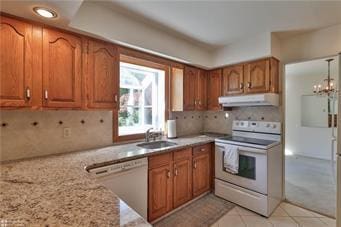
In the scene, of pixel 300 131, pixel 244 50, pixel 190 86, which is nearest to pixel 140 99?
pixel 190 86

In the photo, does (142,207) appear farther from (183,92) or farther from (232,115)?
(232,115)

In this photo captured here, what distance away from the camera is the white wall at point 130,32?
1.78 meters

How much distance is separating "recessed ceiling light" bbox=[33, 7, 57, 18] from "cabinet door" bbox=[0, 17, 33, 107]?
21cm

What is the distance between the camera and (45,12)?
Result: 1.42 meters

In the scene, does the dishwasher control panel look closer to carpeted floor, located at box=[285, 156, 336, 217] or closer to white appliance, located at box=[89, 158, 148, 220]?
white appliance, located at box=[89, 158, 148, 220]

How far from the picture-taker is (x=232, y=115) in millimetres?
3285

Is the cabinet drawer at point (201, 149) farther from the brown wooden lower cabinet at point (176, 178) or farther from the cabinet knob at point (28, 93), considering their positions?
the cabinet knob at point (28, 93)

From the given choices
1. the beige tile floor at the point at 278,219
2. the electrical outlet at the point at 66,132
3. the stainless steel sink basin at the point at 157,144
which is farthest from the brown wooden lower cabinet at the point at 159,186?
the electrical outlet at the point at 66,132

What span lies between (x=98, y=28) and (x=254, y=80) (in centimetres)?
226

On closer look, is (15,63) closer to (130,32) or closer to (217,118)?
(130,32)

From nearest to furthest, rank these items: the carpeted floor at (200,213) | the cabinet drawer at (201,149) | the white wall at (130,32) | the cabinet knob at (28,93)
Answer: the cabinet knob at (28,93)
the white wall at (130,32)
the carpeted floor at (200,213)
the cabinet drawer at (201,149)

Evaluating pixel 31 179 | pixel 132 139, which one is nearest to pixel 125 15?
pixel 132 139

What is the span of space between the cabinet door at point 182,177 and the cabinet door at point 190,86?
2.96 feet

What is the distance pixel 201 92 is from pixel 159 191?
193cm
